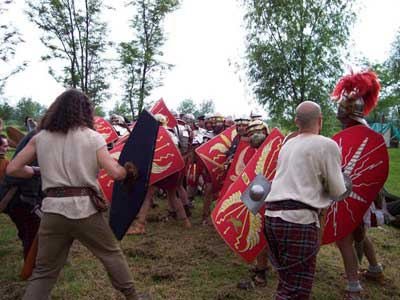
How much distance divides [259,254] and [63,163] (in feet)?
5.69

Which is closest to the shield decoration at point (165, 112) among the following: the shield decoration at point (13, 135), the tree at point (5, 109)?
the shield decoration at point (13, 135)

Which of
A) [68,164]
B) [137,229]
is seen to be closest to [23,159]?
[68,164]

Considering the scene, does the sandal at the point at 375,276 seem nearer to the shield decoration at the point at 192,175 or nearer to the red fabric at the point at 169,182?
the red fabric at the point at 169,182

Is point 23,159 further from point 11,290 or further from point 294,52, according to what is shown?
point 294,52

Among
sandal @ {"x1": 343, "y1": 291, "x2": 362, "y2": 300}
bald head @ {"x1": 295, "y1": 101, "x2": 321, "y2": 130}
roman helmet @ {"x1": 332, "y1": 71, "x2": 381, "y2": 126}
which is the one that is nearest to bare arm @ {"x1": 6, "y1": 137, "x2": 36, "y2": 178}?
bald head @ {"x1": 295, "y1": 101, "x2": 321, "y2": 130}

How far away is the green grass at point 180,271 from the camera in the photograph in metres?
3.05

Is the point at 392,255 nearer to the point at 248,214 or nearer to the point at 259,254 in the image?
the point at 259,254

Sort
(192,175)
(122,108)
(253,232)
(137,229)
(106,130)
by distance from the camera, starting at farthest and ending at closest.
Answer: (122,108) → (192,175) → (106,130) → (137,229) → (253,232)

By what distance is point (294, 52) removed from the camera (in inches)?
399

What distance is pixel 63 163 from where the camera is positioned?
2.22 m

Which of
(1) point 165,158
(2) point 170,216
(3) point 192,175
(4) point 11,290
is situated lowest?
(2) point 170,216

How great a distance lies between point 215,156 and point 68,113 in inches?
107

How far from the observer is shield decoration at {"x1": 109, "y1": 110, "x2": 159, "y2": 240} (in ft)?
8.19

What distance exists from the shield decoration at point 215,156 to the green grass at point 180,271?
668 mm
